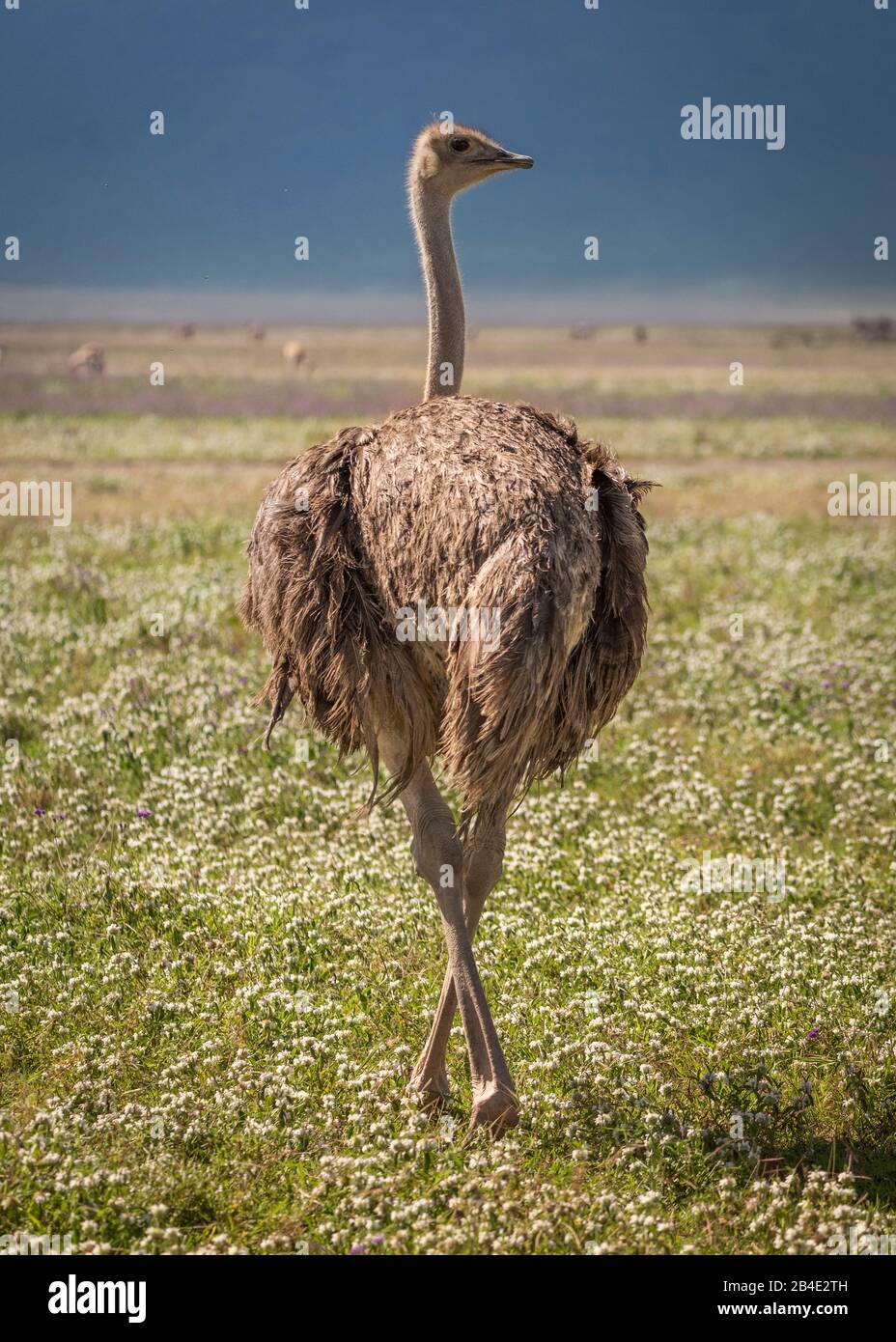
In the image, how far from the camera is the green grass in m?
4.64

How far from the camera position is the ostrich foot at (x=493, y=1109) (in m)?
4.94

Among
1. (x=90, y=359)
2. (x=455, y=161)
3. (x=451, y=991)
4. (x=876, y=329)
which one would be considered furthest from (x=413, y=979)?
(x=876, y=329)

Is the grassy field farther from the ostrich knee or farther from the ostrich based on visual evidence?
the ostrich knee


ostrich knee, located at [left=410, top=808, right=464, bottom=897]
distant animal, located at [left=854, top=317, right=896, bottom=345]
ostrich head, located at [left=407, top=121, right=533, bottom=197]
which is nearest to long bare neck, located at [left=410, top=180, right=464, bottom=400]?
ostrich head, located at [left=407, top=121, right=533, bottom=197]

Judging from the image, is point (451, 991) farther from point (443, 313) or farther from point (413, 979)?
point (443, 313)

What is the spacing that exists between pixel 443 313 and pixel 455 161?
84cm

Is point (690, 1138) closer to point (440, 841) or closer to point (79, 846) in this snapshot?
point (440, 841)

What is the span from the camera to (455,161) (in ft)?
21.3

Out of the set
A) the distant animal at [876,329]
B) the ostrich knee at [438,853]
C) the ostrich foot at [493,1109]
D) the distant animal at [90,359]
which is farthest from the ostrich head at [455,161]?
the distant animal at [876,329]

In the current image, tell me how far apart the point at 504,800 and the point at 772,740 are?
4.51m

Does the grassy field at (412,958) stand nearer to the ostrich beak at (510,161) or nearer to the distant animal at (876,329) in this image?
the ostrich beak at (510,161)

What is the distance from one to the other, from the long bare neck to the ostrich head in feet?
0.99
